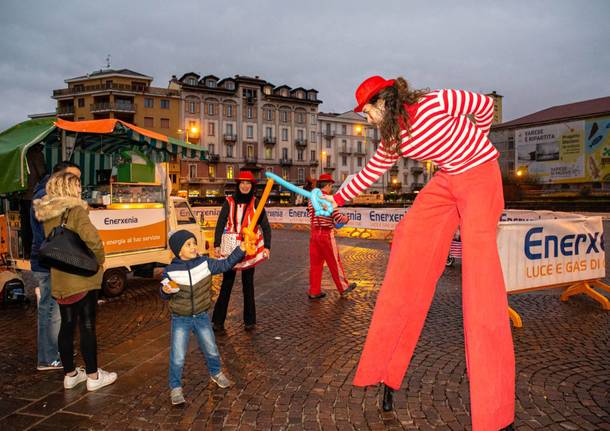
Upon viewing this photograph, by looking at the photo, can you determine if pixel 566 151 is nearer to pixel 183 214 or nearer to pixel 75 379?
pixel 183 214

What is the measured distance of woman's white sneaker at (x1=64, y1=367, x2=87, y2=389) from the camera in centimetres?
384

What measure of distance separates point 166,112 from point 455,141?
208 feet

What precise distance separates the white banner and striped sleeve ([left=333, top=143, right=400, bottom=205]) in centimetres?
332

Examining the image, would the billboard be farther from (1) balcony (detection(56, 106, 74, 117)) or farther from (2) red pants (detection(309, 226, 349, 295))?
(1) balcony (detection(56, 106, 74, 117))

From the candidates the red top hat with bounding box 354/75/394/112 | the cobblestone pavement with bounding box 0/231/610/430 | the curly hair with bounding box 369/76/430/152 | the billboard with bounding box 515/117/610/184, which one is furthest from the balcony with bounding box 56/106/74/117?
the curly hair with bounding box 369/76/430/152

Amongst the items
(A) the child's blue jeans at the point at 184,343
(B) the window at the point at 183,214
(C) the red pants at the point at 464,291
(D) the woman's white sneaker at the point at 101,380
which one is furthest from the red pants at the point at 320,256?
(C) the red pants at the point at 464,291

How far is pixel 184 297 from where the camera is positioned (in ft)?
11.6

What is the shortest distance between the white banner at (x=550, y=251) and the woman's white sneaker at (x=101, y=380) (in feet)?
15.0

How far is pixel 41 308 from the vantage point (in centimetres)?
427

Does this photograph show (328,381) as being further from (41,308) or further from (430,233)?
(41,308)

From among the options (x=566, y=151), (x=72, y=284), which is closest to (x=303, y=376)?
(x=72, y=284)

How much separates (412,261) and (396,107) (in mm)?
1023

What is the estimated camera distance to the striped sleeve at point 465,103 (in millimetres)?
2695

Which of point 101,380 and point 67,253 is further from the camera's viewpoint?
point 101,380
